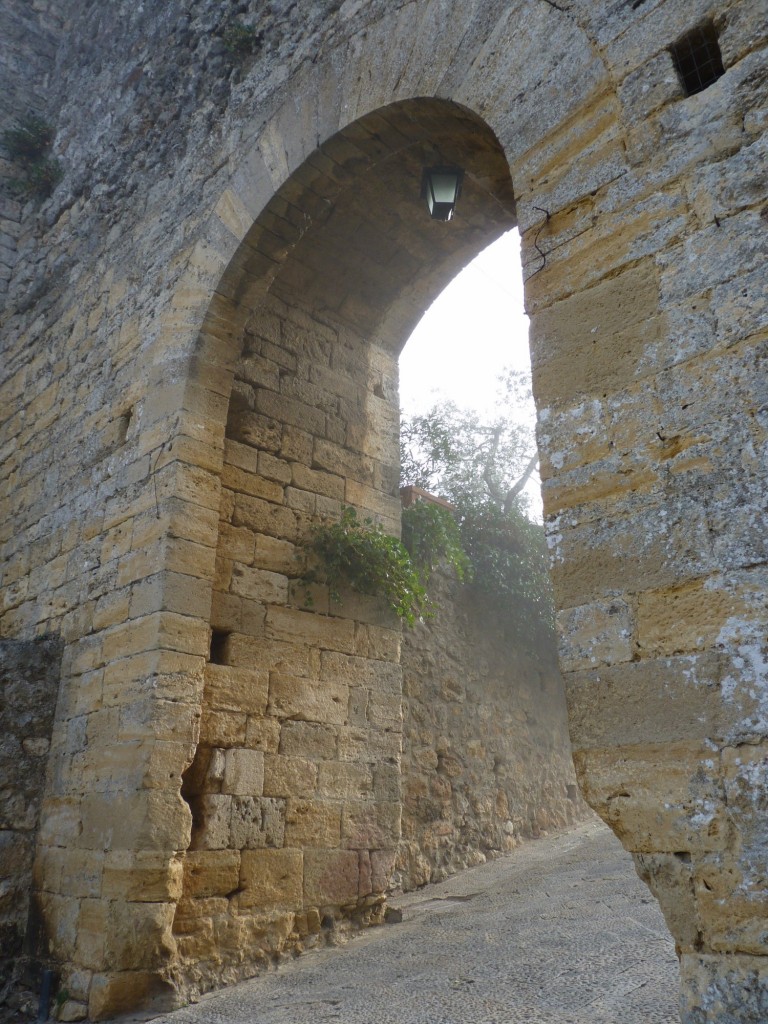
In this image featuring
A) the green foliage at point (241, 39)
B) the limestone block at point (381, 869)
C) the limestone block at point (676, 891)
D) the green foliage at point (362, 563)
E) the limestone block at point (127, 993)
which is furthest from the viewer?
the green foliage at point (241, 39)

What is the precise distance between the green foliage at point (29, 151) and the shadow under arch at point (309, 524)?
11.3 feet

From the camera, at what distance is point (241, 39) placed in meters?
4.90

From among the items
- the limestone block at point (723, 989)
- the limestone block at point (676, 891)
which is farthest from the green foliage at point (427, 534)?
the limestone block at point (723, 989)

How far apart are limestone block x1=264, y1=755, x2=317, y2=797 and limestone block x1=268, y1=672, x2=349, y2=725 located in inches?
9.0

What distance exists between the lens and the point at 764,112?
7.41 ft

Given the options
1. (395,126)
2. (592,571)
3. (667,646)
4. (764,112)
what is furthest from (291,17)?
(667,646)

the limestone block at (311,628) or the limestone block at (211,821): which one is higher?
the limestone block at (311,628)

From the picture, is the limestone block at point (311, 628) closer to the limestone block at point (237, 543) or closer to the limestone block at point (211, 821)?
the limestone block at point (237, 543)

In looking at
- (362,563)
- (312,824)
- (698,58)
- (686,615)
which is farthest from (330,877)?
(698,58)

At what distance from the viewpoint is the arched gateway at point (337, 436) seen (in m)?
2.08

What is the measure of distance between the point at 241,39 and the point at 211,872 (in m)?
4.60

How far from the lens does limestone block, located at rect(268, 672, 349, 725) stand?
14.4 feet

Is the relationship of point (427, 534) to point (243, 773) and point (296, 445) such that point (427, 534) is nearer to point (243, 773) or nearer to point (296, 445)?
point (296, 445)

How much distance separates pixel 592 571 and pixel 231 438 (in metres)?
2.84
